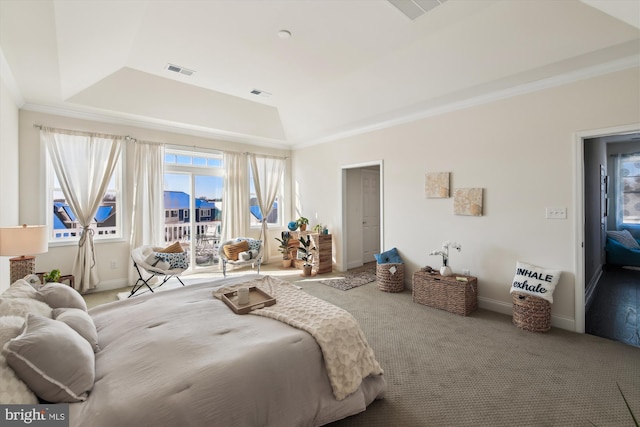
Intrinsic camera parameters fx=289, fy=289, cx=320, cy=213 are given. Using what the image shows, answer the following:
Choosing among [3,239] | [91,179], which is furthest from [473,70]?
[91,179]

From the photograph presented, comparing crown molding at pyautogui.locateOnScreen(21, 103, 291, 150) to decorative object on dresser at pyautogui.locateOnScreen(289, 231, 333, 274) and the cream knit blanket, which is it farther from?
the cream knit blanket

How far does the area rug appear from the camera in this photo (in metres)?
4.95

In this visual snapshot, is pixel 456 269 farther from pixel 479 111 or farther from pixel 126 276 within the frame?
pixel 126 276

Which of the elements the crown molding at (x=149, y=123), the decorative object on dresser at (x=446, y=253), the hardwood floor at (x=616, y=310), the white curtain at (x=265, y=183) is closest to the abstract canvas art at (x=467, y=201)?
the decorative object on dresser at (x=446, y=253)

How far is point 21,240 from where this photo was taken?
2.63 m

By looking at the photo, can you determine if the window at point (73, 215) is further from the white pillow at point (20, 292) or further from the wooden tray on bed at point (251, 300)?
the wooden tray on bed at point (251, 300)

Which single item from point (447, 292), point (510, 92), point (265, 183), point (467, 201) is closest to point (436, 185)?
point (467, 201)

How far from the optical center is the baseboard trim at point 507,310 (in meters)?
3.24

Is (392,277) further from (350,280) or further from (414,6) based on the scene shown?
(414,6)

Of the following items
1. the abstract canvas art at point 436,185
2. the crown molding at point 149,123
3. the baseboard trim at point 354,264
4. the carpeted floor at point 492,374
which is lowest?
the carpeted floor at point 492,374

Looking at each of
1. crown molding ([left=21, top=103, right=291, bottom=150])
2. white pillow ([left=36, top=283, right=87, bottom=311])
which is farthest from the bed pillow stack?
crown molding ([left=21, top=103, right=291, bottom=150])

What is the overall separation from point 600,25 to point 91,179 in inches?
259

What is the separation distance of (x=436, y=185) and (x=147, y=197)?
490 cm

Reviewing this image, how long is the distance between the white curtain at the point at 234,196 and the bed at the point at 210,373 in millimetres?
3991
